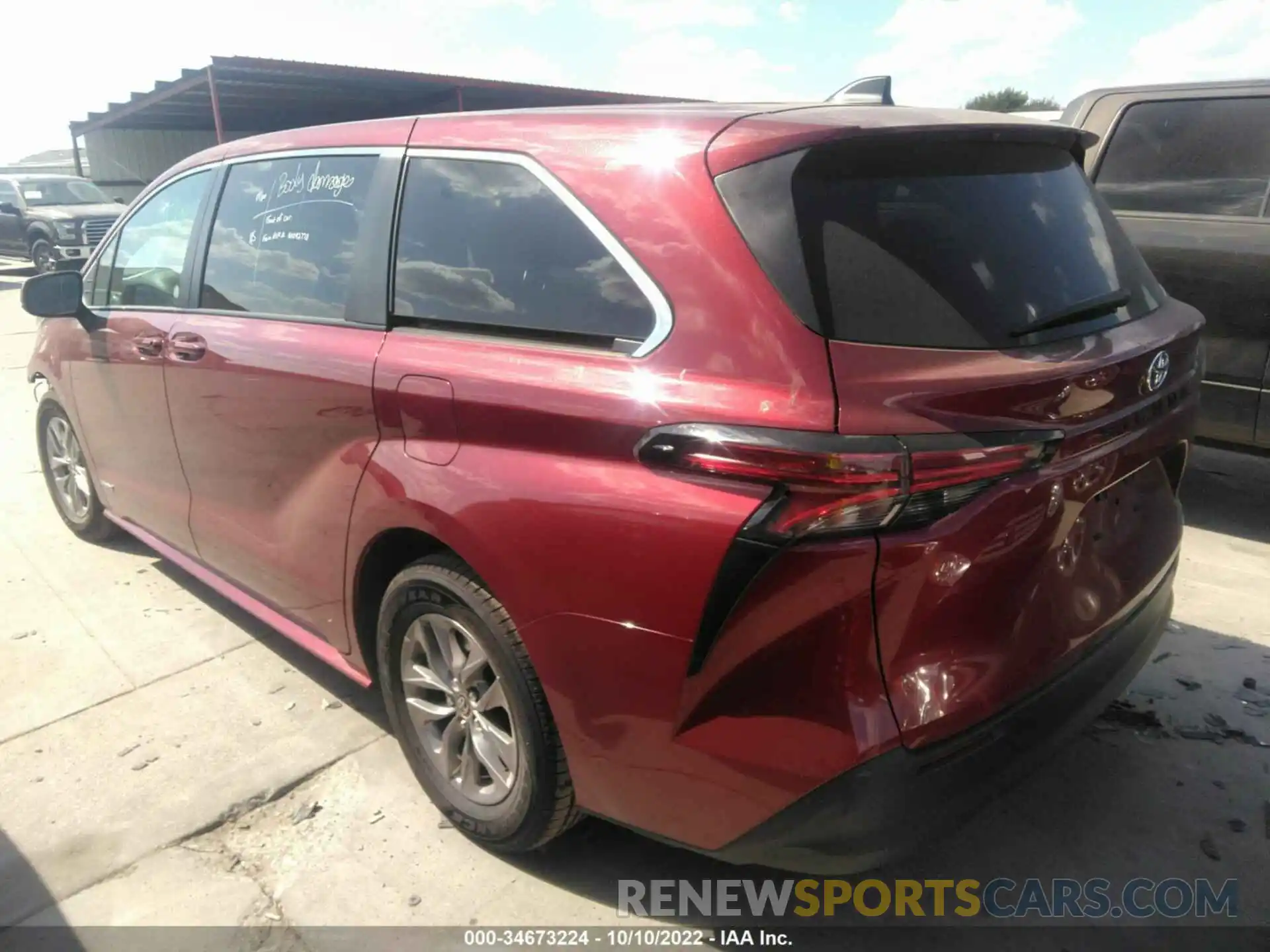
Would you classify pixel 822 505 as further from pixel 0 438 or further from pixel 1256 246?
pixel 0 438

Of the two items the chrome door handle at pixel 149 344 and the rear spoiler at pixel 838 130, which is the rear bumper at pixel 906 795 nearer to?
the rear spoiler at pixel 838 130

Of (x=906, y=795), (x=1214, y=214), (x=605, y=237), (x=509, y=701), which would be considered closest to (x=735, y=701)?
(x=906, y=795)

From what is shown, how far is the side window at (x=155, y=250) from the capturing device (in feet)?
11.8

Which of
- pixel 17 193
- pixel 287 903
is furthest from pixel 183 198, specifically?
pixel 17 193

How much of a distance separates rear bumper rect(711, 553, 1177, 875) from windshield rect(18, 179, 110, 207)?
69.1ft

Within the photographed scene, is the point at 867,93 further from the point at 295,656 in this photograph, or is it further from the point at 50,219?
the point at 50,219

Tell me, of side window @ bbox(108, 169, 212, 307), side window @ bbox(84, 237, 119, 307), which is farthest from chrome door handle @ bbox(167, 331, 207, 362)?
side window @ bbox(84, 237, 119, 307)

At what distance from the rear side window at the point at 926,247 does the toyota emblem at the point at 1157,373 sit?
130 mm

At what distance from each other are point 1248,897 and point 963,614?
1.33 m

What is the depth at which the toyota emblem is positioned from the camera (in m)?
2.18

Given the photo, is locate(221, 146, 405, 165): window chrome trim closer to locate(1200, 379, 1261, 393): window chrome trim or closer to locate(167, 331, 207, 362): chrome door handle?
locate(167, 331, 207, 362): chrome door handle

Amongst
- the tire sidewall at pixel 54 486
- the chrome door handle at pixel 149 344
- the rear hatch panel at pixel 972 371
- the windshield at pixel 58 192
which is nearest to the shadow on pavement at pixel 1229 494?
the rear hatch panel at pixel 972 371

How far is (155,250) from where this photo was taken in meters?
3.84

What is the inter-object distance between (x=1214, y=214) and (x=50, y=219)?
1951 centimetres
